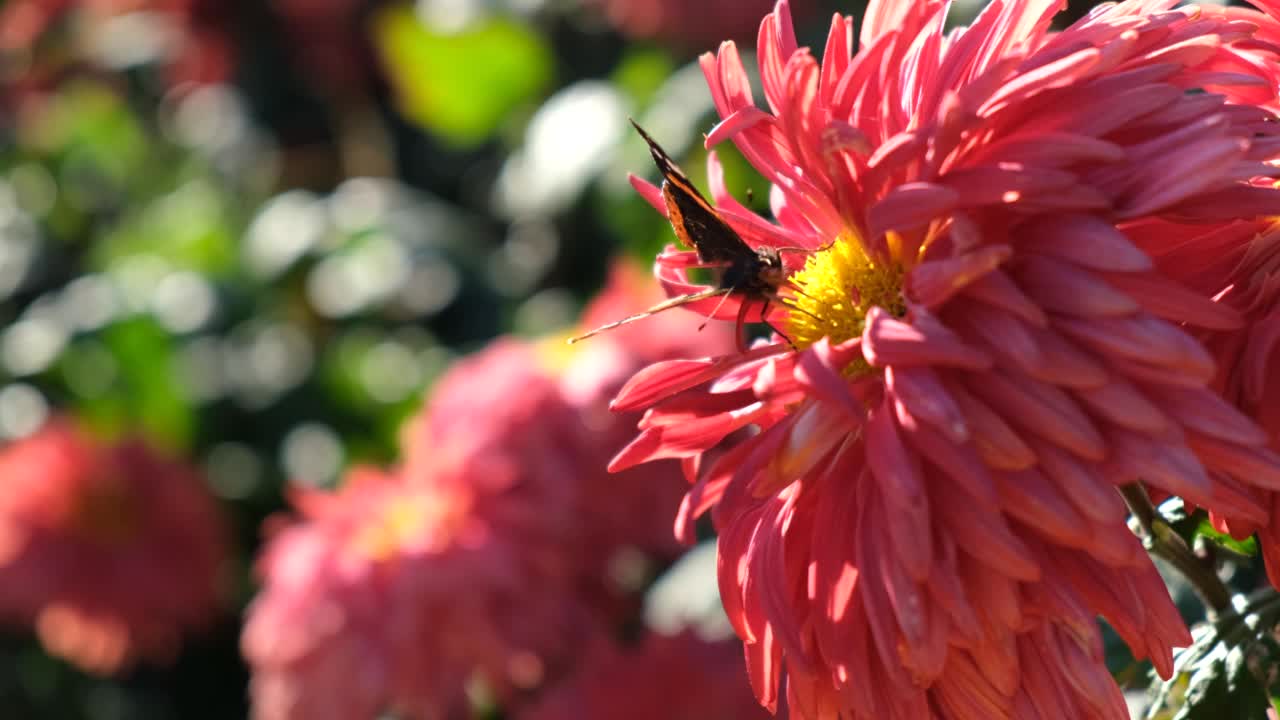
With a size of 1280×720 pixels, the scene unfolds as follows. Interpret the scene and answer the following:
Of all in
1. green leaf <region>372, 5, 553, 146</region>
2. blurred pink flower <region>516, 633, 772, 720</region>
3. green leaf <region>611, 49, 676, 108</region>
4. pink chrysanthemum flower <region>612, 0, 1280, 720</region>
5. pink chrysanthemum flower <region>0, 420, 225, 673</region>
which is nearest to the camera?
pink chrysanthemum flower <region>612, 0, 1280, 720</region>

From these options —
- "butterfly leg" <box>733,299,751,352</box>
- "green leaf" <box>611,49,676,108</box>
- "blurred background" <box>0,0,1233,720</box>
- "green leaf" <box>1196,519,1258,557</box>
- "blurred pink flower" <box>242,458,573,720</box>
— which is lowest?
"blurred background" <box>0,0,1233,720</box>

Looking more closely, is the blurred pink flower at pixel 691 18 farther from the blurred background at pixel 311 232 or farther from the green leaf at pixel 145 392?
the green leaf at pixel 145 392

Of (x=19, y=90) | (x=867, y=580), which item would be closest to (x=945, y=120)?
(x=867, y=580)

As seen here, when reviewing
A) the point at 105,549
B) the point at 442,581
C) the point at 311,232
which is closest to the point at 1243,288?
the point at 442,581

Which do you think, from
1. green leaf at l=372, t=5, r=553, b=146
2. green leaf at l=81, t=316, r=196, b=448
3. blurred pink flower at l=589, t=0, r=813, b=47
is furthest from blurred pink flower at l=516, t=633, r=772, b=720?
green leaf at l=372, t=5, r=553, b=146

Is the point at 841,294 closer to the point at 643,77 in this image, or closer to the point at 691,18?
the point at 643,77

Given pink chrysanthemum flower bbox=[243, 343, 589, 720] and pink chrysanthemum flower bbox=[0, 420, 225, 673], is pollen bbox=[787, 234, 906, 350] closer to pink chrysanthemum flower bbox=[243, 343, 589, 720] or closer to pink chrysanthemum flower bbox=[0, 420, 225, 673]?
pink chrysanthemum flower bbox=[243, 343, 589, 720]
